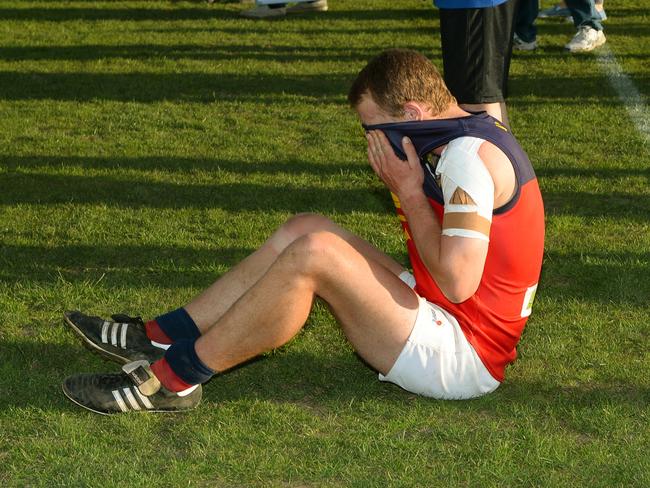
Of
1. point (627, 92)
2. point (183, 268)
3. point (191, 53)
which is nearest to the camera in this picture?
point (183, 268)

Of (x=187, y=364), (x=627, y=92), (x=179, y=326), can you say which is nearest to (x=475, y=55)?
(x=179, y=326)

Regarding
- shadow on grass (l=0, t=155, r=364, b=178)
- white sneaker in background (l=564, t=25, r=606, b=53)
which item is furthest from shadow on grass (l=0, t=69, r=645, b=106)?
shadow on grass (l=0, t=155, r=364, b=178)

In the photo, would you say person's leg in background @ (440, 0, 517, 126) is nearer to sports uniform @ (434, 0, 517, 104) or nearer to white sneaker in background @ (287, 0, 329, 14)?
sports uniform @ (434, 0, 517, 104)

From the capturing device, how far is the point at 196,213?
A: 20.0 feet

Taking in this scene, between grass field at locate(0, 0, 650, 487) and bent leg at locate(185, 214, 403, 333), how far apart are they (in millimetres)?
273

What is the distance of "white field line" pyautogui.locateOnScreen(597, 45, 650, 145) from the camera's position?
7.59 meters

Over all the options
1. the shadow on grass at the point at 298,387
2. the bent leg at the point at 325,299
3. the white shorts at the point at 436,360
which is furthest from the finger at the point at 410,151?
the shadow on grass at the point at 298,387

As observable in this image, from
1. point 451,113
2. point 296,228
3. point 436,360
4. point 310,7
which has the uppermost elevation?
point 451,113

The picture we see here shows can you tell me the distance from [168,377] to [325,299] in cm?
62

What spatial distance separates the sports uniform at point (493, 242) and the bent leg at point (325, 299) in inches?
7.2

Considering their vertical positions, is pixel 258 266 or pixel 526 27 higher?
pixel 258 266

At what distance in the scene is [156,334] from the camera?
4.37 metres

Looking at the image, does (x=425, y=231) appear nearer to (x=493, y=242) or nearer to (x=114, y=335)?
(x=493, y=242)

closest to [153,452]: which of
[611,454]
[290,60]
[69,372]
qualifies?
[69,372]
